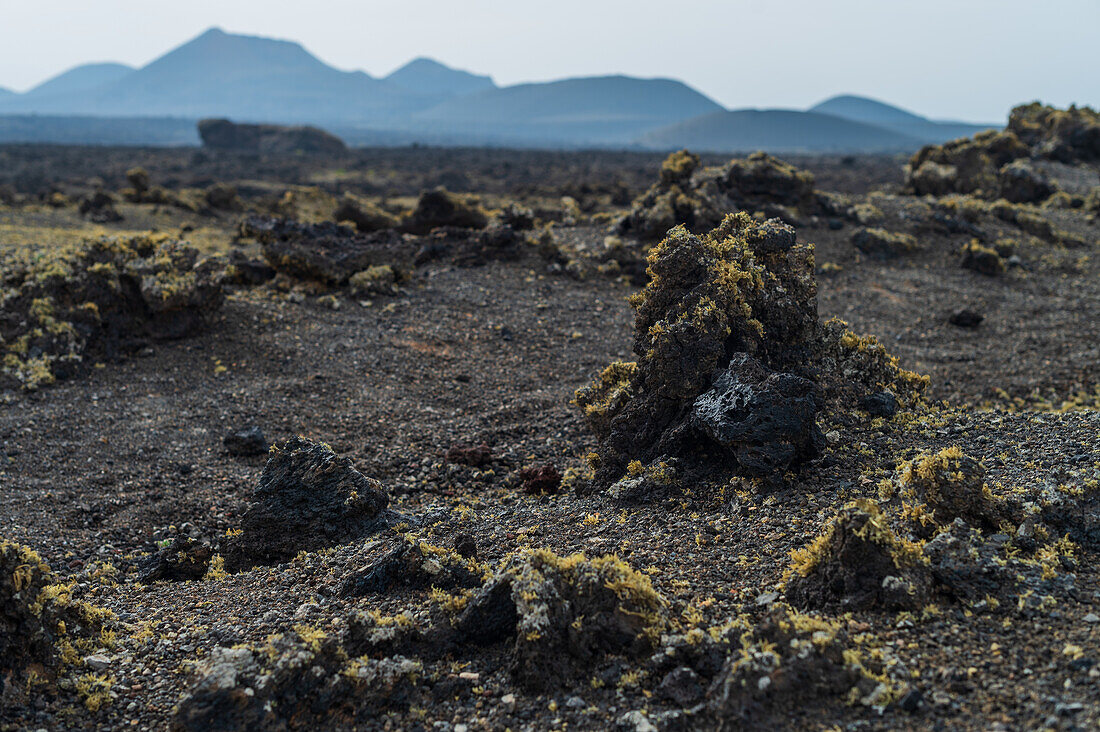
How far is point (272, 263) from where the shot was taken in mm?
17844

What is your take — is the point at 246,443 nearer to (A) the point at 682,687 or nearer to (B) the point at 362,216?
(A) the point at 682,687

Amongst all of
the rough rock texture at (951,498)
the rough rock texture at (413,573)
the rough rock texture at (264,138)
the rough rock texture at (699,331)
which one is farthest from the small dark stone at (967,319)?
the rough rock texture at (264,138)

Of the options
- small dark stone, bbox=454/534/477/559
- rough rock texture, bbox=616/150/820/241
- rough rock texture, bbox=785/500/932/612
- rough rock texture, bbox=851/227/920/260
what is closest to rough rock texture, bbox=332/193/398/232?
rough rock texture, bbox=616/150/820/241

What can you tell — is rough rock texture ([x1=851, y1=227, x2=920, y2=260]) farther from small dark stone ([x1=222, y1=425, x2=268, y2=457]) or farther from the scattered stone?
the scattered stone

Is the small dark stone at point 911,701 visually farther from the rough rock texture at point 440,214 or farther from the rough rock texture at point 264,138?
the rough rock texture at point 264,138

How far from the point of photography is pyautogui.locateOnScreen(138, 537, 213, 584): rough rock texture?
7.80 meters

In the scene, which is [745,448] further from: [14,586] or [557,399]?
[14,586]

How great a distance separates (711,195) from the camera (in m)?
22.5

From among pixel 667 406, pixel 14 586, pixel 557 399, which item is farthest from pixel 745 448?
pixel 14 586

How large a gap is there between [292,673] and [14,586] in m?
2.32

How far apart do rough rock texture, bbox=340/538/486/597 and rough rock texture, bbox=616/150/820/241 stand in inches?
643

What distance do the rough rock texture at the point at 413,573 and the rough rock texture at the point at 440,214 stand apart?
17.9m

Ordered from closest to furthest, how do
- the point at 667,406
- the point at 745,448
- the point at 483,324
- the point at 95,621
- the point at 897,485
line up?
the point at 95,621 → the point at 897,485 → the point at 745,448 → the point at 667,406 → the point at 483,324

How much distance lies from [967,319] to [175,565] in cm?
1718
